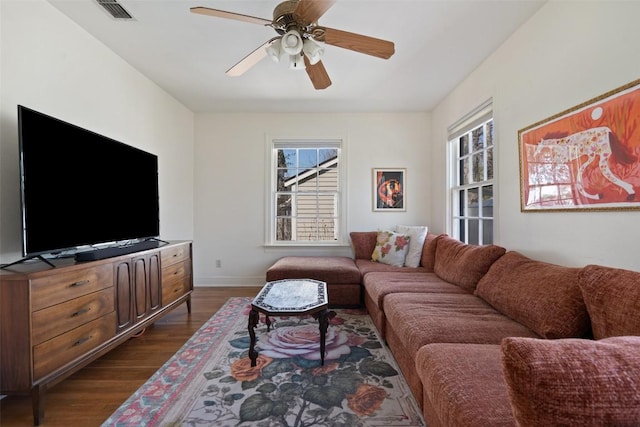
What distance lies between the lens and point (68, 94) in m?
2.20

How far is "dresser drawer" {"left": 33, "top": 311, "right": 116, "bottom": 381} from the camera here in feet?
4.96

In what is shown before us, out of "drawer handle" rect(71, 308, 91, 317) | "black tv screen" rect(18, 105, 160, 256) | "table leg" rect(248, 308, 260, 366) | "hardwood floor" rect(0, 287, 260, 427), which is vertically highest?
"black tv screen" rect(18, 105, 160, 256)

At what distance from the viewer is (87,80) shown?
2.37 m

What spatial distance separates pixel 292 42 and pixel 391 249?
8.64ft

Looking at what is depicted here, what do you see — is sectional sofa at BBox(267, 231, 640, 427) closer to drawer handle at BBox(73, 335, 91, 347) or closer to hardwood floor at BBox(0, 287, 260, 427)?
hardwood floor at BBox(0, 287, 260, 427)

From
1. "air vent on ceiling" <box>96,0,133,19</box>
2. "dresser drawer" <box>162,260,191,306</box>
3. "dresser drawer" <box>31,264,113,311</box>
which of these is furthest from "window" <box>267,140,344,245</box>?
"dresser drawer" <box>31,264,113,311</box>

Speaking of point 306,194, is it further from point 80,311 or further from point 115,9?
point 80,311

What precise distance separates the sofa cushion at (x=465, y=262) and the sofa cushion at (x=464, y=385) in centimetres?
98

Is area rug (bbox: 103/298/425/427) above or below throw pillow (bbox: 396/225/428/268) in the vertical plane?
below

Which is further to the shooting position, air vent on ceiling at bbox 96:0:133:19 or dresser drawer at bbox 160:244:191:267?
dresser drawer at bbox 160:244:191:267

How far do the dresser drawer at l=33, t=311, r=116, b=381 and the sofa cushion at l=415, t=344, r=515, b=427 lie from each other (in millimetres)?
2034

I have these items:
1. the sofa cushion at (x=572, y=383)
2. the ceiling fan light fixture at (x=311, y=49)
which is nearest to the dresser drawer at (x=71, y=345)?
the sofa cushion at (x=572, y=383)

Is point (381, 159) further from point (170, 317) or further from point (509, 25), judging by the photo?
point (170, 317)

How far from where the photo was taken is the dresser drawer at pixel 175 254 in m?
2.67
